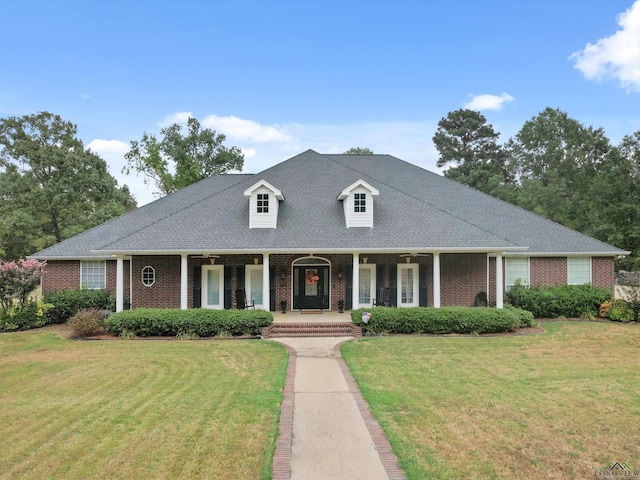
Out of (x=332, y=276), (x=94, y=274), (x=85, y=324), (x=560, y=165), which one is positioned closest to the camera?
(x=85, y=324)

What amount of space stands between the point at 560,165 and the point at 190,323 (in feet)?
132

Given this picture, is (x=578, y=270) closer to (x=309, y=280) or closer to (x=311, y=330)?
(x=309, y=280)

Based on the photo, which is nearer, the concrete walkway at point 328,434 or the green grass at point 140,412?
the concrete walkway at point 328,434

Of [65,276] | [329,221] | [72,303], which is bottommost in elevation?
[72,303]

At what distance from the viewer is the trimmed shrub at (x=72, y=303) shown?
1734 centimetres

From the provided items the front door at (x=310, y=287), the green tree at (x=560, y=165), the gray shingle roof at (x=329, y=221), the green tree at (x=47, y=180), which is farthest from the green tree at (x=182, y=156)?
the green tree at (x=560, y=165)

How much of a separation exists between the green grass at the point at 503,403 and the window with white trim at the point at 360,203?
629 centimetres

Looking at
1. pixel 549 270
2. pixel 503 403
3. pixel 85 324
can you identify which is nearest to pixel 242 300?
pixel 85 324

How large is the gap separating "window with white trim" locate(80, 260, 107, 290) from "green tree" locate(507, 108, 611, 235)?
35.3 metres

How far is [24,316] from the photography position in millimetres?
16438

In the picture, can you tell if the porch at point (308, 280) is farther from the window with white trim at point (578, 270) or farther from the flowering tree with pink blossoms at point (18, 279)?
the window with white trim at point (578, 270)

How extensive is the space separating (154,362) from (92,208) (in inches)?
1182

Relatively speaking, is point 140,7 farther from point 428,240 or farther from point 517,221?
point 517,221

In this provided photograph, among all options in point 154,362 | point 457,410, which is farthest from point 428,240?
point 154,362
